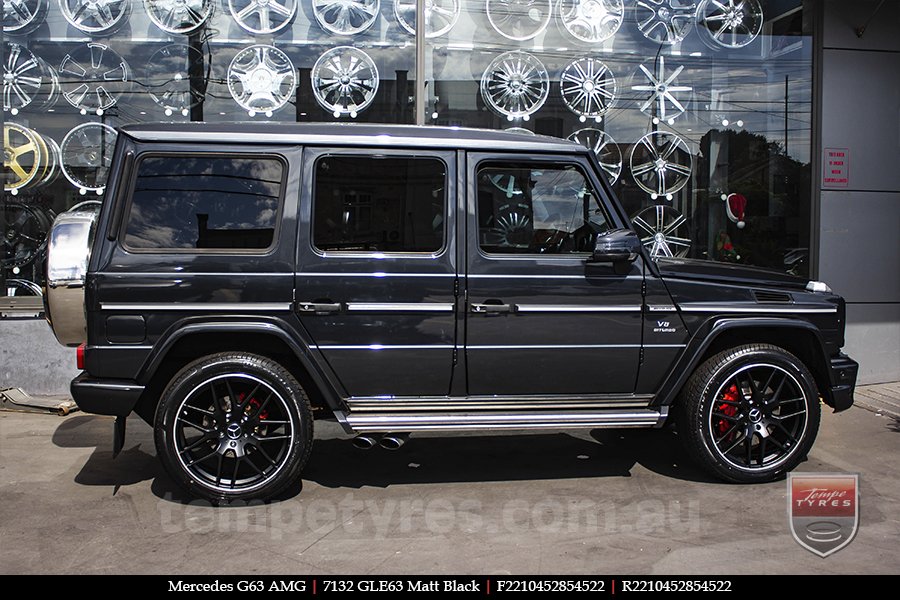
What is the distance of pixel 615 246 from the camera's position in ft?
14.5

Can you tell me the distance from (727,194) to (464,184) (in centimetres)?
496

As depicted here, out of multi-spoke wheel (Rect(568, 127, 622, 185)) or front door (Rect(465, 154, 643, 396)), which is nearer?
front door (Rect(465, 154, 643, 396))

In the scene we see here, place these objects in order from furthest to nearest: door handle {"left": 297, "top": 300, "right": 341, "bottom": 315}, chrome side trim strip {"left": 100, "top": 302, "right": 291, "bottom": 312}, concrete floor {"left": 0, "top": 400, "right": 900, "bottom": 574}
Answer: door handle {"left": 297, "top": 300, "right": 341, "bottom": 315} → chrome side trim strip {"left": 100, "top": 302, "right": 291, "bottom": 312} → concrete floor {"left": 0, "top": 400, "right": 900, "bottom": 574}

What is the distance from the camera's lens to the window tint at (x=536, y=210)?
15.0 ft

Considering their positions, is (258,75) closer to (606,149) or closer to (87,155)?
(87,155)

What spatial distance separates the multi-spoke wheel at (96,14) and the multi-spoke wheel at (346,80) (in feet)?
6.69

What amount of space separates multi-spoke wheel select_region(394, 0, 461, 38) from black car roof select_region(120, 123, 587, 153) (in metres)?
4.00

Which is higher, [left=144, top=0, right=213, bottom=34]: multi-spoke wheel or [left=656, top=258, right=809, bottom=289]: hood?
[left=144, top=0, right=213, bottom=34]: multi-spoke wheel

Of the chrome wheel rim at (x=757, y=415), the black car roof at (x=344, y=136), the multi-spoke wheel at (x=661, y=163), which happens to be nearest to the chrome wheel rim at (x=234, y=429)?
the black car roof at (x=344, y=136)

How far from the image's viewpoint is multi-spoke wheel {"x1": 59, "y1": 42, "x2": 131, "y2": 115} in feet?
25.9

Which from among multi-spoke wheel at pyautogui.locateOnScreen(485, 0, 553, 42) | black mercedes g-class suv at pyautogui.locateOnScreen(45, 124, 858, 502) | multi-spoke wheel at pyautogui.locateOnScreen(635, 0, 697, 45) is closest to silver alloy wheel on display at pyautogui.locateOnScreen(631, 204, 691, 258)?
multi-spoke wheel at pyautogui.locateOnScreen(635, 0, 697, 45)

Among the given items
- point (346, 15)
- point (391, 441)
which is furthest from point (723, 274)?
point (346, 15)

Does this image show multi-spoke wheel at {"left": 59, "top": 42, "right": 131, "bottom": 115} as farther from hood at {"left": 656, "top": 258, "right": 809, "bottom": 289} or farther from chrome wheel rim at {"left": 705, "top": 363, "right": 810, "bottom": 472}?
chrome wheel rim at {"left": 705, "top": 363, "right": 810, "bottom": 472}
